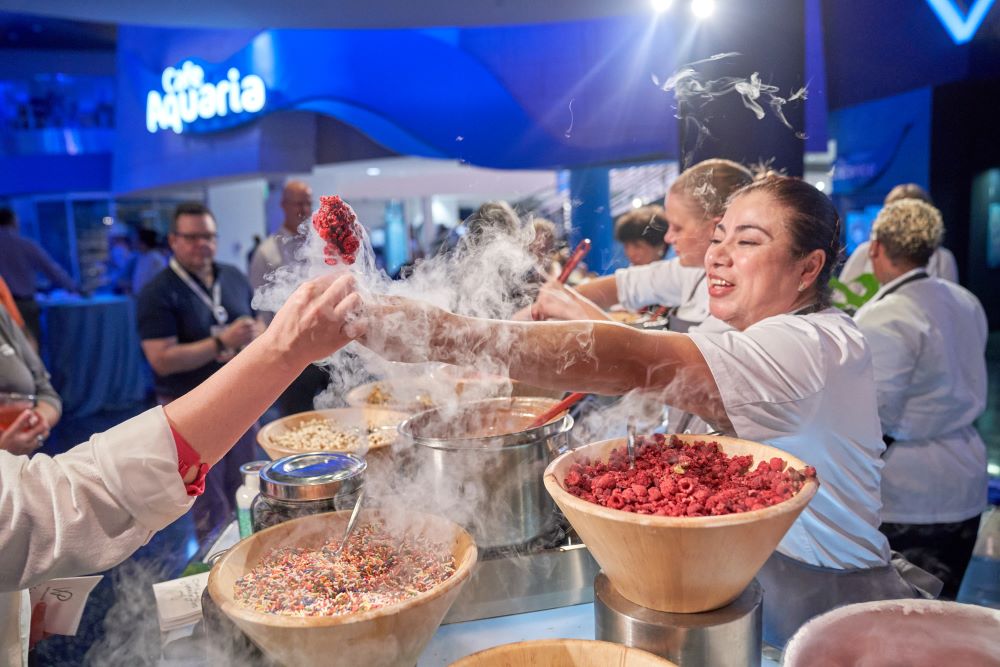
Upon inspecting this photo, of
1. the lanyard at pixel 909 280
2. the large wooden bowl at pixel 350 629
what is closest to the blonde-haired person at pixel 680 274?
the lanyard at pixel 909 280

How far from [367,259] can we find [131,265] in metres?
11.3

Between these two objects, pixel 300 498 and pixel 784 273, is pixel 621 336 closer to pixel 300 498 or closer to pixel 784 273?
pixel 784 273

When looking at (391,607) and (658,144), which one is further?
(658,144)

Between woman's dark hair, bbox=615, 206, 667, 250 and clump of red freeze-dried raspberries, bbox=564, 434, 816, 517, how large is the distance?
3460mm

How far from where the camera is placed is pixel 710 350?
1.48 m

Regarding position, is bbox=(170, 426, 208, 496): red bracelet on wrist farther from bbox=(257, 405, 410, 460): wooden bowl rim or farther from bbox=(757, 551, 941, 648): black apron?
bbox=(757, 551, 941, 648): black apron

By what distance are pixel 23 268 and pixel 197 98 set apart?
564cm

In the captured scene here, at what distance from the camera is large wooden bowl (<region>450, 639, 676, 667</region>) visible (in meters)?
1.10

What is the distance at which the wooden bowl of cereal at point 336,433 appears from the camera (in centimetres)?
212

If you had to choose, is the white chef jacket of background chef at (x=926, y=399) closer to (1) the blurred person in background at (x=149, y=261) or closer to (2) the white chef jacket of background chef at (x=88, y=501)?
(2) the white chef jacket of background chef at (x=88, y=501)

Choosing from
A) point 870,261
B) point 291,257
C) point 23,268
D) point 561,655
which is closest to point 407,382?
point 561,655

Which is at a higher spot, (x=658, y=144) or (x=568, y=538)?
(x=658, y=144)

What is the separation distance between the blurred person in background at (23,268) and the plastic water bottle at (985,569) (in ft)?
28.7

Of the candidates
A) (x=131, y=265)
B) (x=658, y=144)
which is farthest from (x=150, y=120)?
(x=658, y=144)
